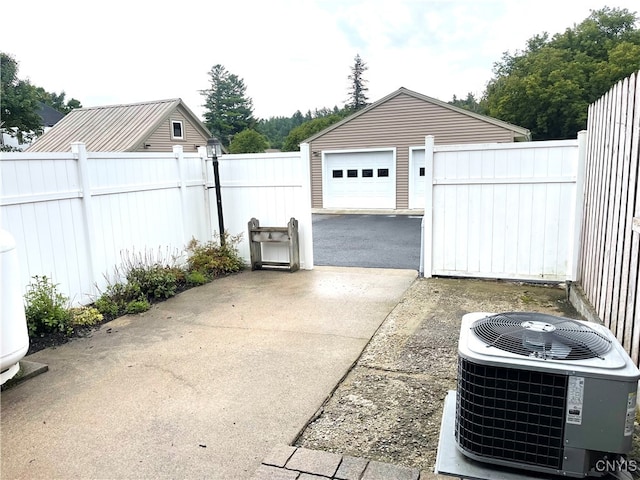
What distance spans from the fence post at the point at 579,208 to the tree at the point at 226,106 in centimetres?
4059

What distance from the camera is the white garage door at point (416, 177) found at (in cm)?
1550

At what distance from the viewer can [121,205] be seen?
5.57 meters

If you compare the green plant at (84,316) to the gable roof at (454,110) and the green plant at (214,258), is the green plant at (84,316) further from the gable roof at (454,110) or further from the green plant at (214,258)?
the gable roof at (454,110)

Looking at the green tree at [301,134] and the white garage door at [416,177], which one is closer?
the white garage door at [416,177]

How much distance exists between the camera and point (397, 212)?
1543 cm

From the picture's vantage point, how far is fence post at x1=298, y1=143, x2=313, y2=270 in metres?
6.55

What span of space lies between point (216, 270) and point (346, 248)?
10.7 feet

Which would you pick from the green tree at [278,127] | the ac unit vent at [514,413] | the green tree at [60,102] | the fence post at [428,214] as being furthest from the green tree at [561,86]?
the green tree at [60,102]

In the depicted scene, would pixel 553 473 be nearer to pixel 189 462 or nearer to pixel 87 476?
pixel 189 462

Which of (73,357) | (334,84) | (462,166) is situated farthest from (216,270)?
(334,84)

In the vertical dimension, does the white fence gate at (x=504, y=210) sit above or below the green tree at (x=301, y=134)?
below

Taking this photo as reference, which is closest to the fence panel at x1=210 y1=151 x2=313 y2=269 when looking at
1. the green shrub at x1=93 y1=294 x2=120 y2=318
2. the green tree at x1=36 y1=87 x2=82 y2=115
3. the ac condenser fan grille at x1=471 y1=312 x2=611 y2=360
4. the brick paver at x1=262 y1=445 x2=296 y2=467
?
the green shrub at x1=93 y1=294 x2=120 y2=318

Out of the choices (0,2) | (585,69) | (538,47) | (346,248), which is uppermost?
(538,47)

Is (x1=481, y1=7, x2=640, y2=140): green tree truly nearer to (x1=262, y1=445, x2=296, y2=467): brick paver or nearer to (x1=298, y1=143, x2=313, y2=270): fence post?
(x1=298, y1=143, x2=313, y2=270): fence post
